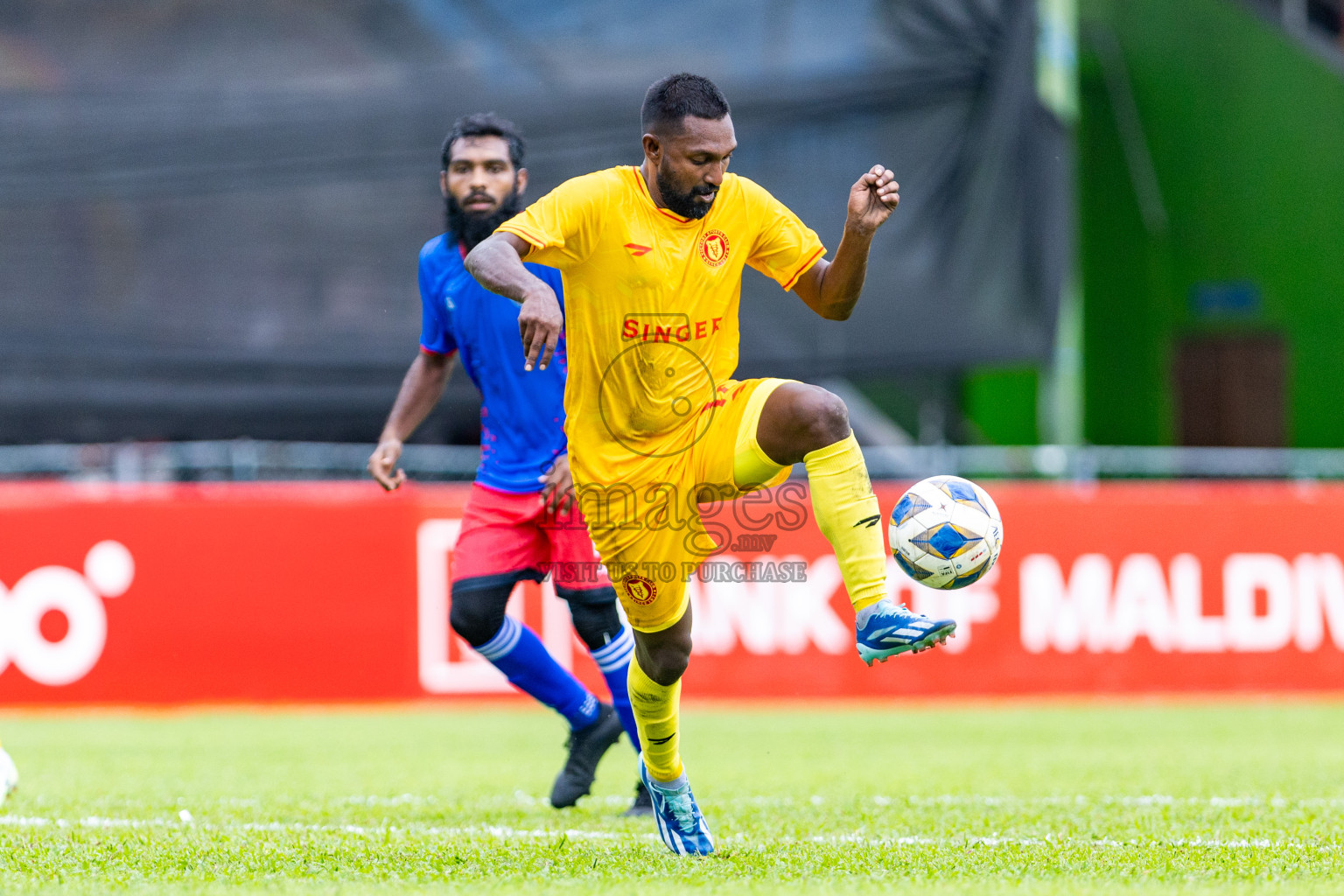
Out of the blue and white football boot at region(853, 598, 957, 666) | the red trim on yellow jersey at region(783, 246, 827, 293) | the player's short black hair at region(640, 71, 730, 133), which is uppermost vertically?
the player's short black hair at region(640, 71, 730, 133)

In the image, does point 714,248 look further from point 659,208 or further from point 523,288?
point 523,288

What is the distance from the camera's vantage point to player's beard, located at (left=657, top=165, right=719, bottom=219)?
452cm

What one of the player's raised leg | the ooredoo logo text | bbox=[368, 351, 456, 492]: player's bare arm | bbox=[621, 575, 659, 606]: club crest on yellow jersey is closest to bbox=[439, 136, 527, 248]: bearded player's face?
bbox=[368, 351, 456, 492]: player's bare arm

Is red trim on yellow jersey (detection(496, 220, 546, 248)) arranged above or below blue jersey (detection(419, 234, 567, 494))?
above

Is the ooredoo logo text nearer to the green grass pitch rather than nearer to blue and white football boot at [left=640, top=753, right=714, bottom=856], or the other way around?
the green grass pitch

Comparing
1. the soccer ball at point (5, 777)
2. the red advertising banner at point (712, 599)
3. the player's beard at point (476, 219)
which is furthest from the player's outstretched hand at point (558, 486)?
the red advertising banner at point (712, 599)

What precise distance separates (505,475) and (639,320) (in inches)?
57.4

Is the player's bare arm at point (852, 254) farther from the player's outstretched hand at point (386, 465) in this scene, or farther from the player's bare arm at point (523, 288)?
the player's outstretched hand at point (386, 465)

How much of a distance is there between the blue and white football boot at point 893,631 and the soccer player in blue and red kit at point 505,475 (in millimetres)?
1848

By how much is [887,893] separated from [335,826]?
2119mm

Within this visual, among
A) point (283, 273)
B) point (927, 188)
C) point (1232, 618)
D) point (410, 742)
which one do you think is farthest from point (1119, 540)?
point (283, 273)

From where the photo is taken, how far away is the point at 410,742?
8648 mm

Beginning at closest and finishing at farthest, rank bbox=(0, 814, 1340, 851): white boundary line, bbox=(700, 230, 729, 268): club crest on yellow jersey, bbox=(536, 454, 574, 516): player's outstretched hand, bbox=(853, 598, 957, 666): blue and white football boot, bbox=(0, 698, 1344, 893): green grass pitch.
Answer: bbox=(853, 598, 957, 666): blue and white football boot
bbox=(0, 698, 1344, 893): green grass pitch
bbox=(700, 230, 729, 268): club crest on yellow jersey
bbox=(0, 814, 1340, 851): white boundary line
bbox=(536, 454, 574, 516): player's outstretched hand

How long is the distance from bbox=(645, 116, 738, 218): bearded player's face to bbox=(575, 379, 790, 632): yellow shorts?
54cm
